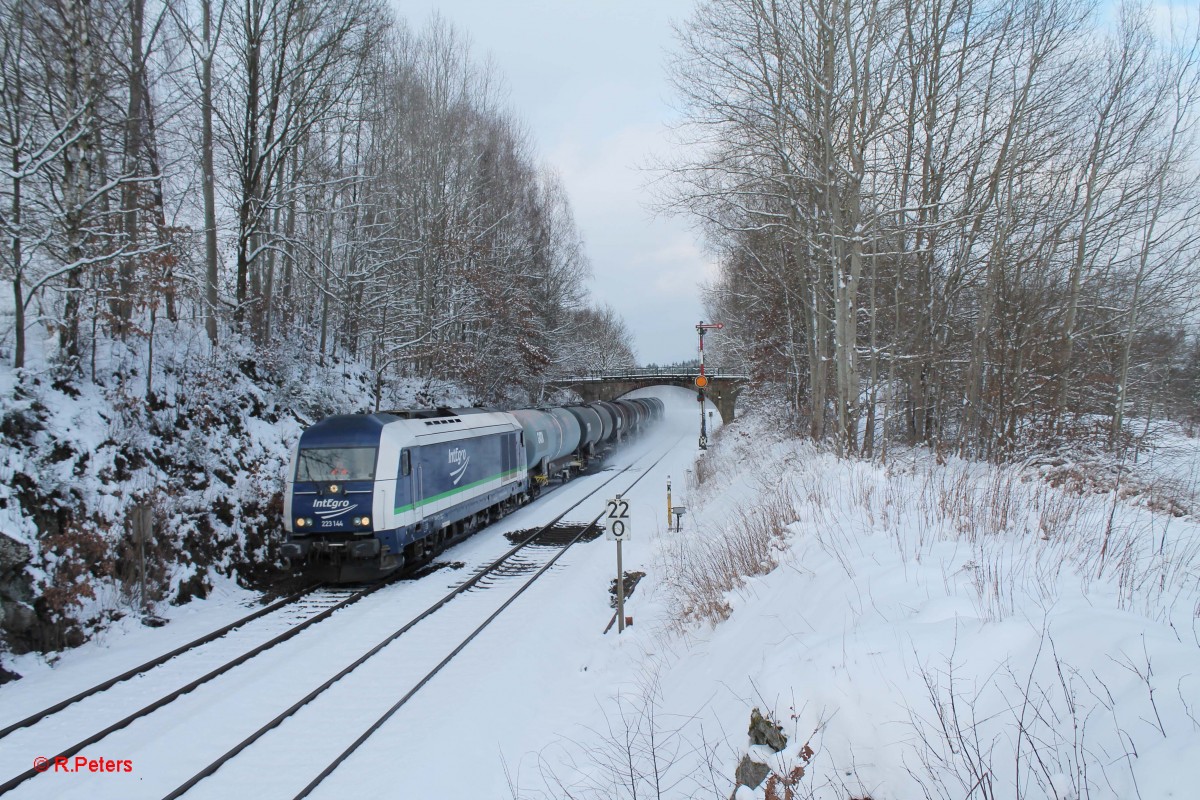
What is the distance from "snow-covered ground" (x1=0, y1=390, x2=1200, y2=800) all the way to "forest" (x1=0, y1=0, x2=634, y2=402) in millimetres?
6049

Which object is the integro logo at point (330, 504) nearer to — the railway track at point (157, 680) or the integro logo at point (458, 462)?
the railway track at point (157, 680)

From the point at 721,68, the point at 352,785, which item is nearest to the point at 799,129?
the point at 721,68

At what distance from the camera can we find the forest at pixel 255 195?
1054cm

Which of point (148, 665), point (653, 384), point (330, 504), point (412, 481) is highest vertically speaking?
point (653, 384)

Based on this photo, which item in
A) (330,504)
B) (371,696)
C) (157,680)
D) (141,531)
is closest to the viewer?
(371,696)

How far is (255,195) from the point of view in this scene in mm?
16125

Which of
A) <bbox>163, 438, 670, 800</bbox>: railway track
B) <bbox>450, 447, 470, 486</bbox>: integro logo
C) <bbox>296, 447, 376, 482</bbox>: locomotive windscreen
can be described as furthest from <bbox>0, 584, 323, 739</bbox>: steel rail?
<bbox>450, 447, 470, 486</bbox>: integro logo

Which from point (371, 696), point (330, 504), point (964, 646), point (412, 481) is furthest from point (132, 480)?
point (964, 646)

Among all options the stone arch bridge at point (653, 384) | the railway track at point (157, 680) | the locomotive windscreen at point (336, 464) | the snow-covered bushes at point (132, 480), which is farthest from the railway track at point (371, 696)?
the stone arch bridge at point (653, 384)

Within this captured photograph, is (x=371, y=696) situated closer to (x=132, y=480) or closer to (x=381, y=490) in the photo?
(x=381, y=490)

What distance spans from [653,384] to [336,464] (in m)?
40.0

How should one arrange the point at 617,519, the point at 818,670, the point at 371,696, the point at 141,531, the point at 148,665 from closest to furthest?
1. the point at 818,670
2. the point at 371,696
3. the point at 148,665
4. the point at 141,531
5. the point at 617,519

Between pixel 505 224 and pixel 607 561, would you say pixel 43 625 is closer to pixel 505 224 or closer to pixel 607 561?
pixel 607 561

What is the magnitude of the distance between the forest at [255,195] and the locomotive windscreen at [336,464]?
3705mm
